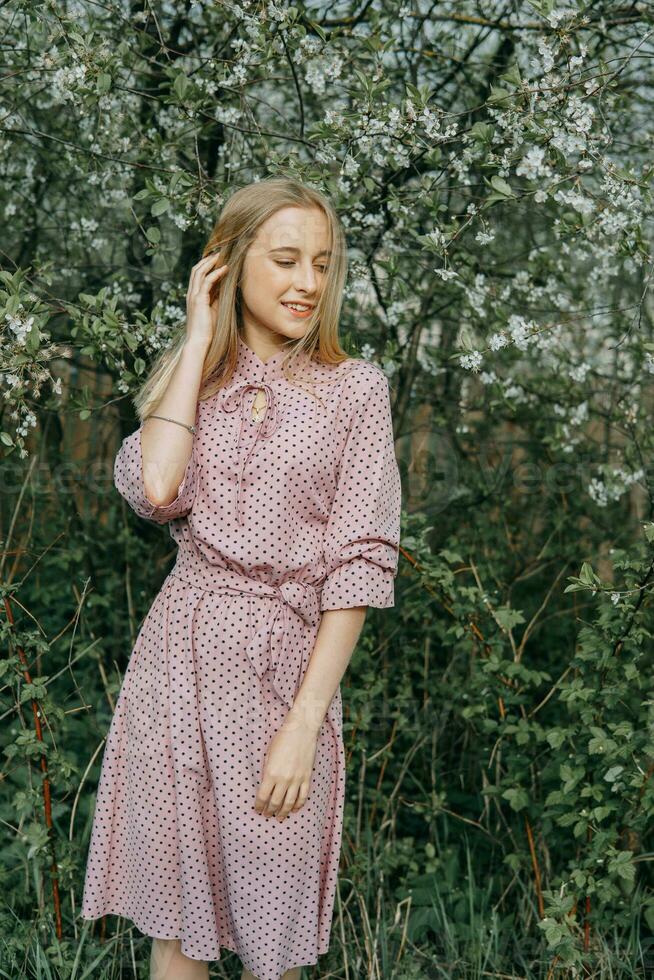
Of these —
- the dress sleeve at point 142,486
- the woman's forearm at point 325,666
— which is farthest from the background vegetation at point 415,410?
the woman's forearm at point 325,666

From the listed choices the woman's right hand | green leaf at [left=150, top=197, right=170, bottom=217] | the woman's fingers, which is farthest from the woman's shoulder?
the woman's fingers

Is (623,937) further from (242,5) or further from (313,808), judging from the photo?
(242,5)

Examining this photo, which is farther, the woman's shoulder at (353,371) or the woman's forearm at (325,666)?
the woman's shoulder at (353,371)

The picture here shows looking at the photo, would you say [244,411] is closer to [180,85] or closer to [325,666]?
[325,666]

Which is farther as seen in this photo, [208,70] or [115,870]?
[208,70]

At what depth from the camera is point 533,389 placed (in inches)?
125

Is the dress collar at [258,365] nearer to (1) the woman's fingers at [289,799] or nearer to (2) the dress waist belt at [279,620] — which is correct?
(2) the dress waist belt at [279,620]

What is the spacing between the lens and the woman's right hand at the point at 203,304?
1836 millimetres

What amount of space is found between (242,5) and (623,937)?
218cm

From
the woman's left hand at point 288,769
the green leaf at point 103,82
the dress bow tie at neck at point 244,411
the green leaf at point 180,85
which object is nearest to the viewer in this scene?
the woman's left hand at point 288,769

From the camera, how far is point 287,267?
183 cm

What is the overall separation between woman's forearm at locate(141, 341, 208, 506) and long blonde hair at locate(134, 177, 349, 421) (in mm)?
77

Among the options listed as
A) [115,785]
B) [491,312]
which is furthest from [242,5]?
[115,785]

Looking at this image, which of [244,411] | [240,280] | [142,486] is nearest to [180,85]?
[240,280]
